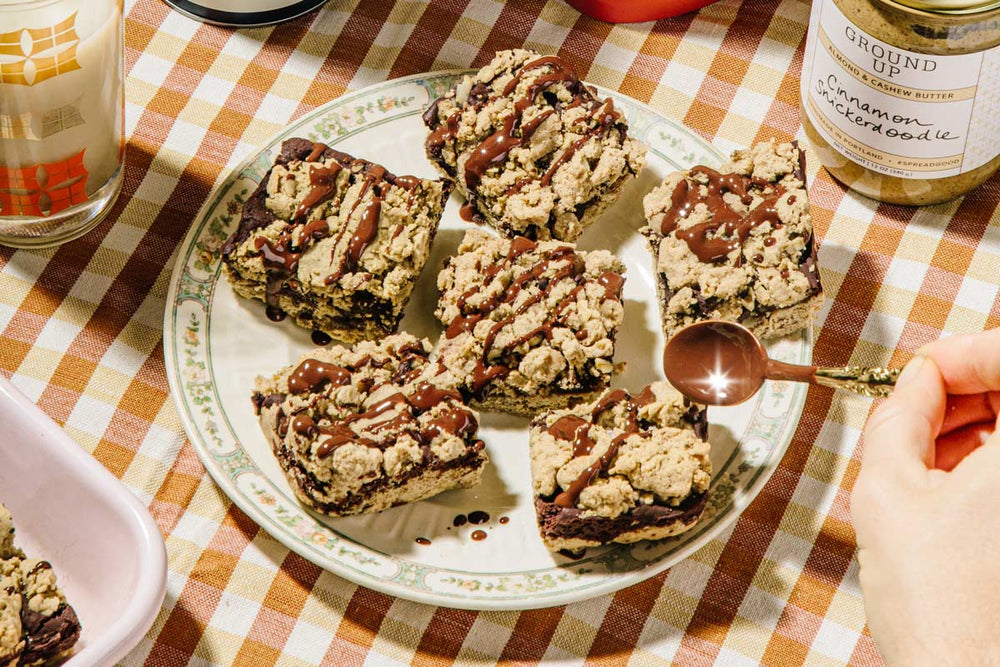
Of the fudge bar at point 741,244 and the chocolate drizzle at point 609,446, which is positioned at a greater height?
the fudge bar at point 741,244

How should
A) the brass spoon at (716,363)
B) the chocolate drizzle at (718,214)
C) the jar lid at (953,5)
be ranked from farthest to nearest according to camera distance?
1. the chocolate drizzle at (718,214)
2. the brass spoon at (716,363)
3. the jar lid at (953,5)

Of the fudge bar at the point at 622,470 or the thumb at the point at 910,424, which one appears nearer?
the thumb at the point at 910,424

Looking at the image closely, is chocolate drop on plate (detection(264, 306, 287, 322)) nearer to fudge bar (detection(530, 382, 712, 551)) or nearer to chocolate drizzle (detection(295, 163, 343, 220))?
chocolate drizzle (detection(295, 163, 343, 220))

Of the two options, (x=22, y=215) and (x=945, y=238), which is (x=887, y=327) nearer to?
(x=945, y=238)

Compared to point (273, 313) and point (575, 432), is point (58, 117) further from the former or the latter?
point (575, 432)

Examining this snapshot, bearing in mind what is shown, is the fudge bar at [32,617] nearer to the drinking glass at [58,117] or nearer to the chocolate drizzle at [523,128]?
the drinking glass at [58,117]

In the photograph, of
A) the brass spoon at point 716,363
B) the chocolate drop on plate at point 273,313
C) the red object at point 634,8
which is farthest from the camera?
the red object at point 634,8

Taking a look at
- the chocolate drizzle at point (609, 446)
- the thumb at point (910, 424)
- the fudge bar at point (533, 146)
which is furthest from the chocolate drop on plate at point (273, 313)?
the thumb at point (910, 424)
